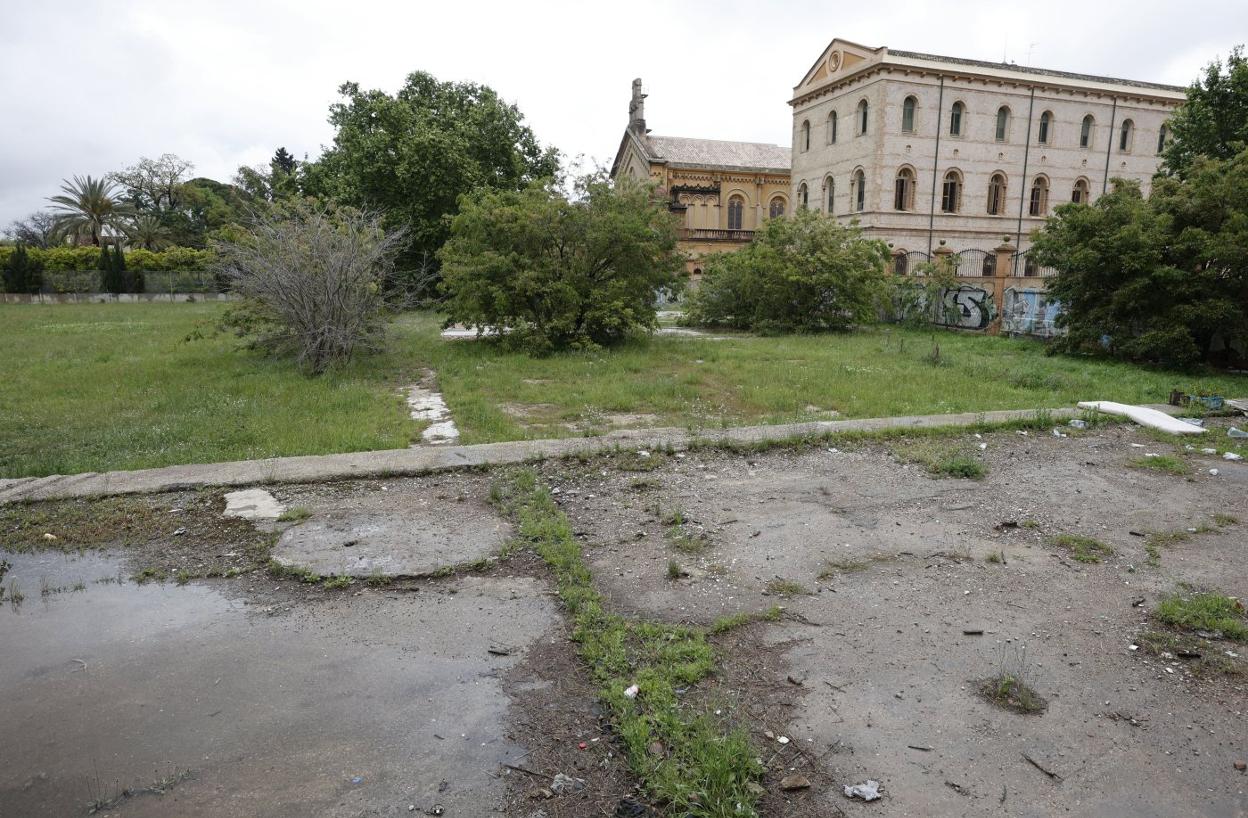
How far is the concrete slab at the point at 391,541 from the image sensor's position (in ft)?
15.0

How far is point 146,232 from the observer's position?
189 feet

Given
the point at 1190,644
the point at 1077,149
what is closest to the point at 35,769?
the point at 1190,644

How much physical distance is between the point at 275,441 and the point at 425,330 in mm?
15060

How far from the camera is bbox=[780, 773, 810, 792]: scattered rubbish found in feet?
8.57

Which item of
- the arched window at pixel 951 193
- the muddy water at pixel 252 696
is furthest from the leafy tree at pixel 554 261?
the arched window at pixel 951 193

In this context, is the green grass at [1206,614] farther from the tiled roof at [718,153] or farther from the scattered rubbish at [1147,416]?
the tiled roof at [718,153]

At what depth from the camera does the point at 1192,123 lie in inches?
855

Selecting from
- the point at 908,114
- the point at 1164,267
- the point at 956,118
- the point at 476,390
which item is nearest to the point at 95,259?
the point at 476,390

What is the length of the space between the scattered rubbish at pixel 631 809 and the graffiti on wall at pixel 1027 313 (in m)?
18.8

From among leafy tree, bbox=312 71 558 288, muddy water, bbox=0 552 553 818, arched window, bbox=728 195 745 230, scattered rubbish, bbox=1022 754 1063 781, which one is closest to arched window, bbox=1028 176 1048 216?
arched window, bbox=728 195 745 230

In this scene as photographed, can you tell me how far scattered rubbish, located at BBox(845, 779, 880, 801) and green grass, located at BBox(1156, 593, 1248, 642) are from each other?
90.7 inches

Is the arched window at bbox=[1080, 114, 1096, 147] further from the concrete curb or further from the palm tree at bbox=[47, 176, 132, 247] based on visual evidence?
the palm tree at bbox=[47, 176, 132, 247]

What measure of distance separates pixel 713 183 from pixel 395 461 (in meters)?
43.0

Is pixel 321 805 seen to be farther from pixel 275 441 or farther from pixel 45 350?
pixel 45 350
